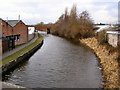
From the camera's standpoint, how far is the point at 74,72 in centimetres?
1341

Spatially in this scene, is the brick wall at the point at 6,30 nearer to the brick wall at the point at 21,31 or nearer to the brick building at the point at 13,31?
the brick building at the point at 13,31

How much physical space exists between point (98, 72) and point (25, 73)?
7222mm

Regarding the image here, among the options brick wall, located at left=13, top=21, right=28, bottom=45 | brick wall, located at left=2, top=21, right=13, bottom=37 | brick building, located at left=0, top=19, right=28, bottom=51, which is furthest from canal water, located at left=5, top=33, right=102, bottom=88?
brick wall, located at left=13, top=21, right=28, bottom=45

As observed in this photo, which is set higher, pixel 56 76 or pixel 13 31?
pixel 13 31

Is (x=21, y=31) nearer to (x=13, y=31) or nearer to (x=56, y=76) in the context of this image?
(x=13, y=31)

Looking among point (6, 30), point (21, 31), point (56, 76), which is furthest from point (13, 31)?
point (56, 76)

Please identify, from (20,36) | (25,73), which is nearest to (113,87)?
(25,73)

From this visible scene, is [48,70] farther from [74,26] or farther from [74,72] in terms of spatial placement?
[74,26]

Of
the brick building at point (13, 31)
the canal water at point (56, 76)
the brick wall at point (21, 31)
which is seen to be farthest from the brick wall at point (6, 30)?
the canal water at point (56, 76)

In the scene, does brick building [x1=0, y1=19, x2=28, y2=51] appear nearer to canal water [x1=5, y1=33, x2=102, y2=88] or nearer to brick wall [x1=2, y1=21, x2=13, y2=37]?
brick wall [x1=2, y1=21, x2=13, y2=37]

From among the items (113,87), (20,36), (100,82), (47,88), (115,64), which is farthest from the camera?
(20,36)

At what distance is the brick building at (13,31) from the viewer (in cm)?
1956

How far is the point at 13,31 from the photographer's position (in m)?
23.1

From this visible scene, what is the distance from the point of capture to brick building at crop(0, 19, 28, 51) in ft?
64.2
